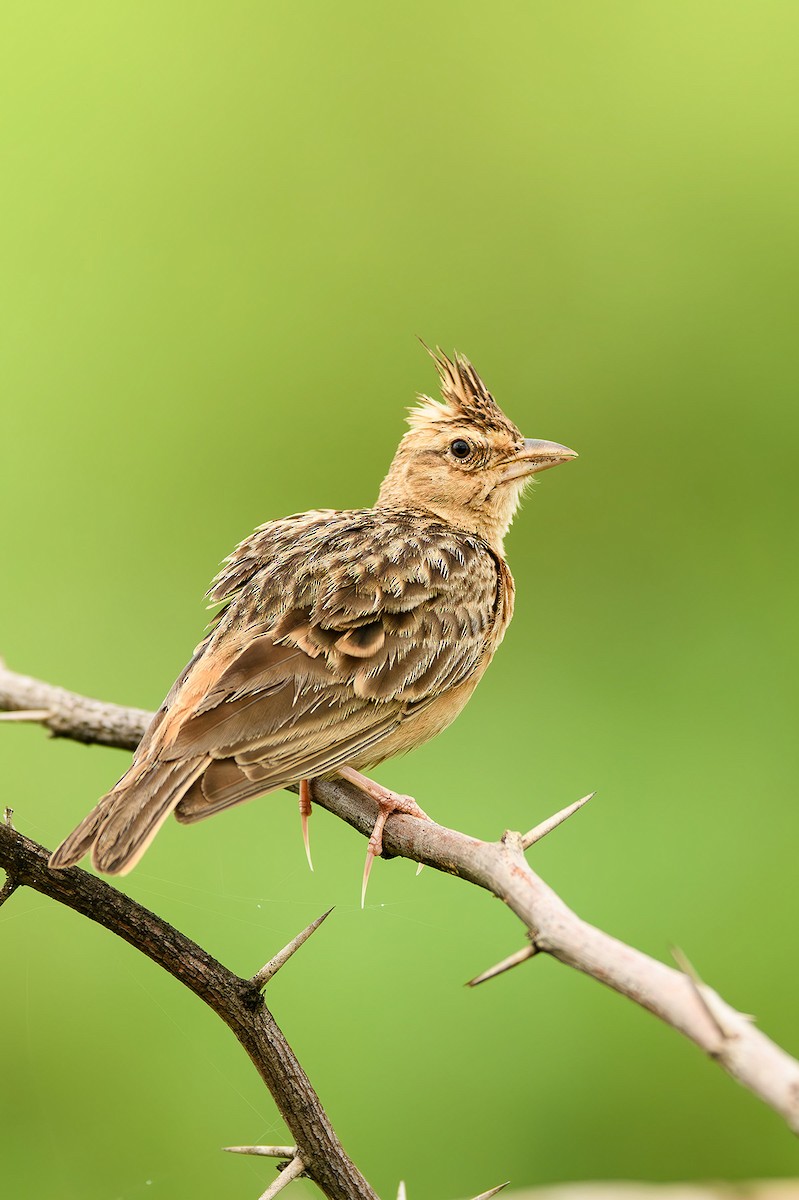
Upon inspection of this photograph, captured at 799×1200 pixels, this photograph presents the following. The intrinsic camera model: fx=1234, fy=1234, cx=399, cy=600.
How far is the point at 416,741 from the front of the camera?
365 centimetres

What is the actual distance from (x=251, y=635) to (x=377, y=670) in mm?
361

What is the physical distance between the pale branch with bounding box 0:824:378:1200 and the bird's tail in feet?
0.18

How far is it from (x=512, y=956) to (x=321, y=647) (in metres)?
1.67

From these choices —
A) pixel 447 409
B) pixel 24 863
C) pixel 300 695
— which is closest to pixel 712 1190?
pixel 300 695

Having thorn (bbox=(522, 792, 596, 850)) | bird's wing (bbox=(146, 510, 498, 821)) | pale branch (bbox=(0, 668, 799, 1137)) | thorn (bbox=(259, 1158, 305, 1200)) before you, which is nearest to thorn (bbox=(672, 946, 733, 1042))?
pale branch (bbox=(0, 668, 799, 1137))

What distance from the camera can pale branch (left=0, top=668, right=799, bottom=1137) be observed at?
1373 mm

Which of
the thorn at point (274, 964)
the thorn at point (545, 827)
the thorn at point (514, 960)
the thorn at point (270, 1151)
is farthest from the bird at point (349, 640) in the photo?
the thorn at point (514, 960)

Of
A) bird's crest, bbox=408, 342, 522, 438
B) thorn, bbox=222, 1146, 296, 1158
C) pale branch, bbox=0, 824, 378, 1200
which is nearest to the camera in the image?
pale branch, bbox=0, 824, 378, 1200

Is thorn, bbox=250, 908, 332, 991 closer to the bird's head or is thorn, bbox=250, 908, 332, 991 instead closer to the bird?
the bird

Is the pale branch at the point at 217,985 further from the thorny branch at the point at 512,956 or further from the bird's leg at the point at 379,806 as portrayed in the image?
the bird's leg at the point at 379,806

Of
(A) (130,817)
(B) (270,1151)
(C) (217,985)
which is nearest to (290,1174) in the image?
(B) (270,1151)

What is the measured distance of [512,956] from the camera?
178 cm

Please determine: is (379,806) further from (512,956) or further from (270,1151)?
(512,956)

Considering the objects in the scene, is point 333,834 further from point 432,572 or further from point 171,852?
point 432,572
